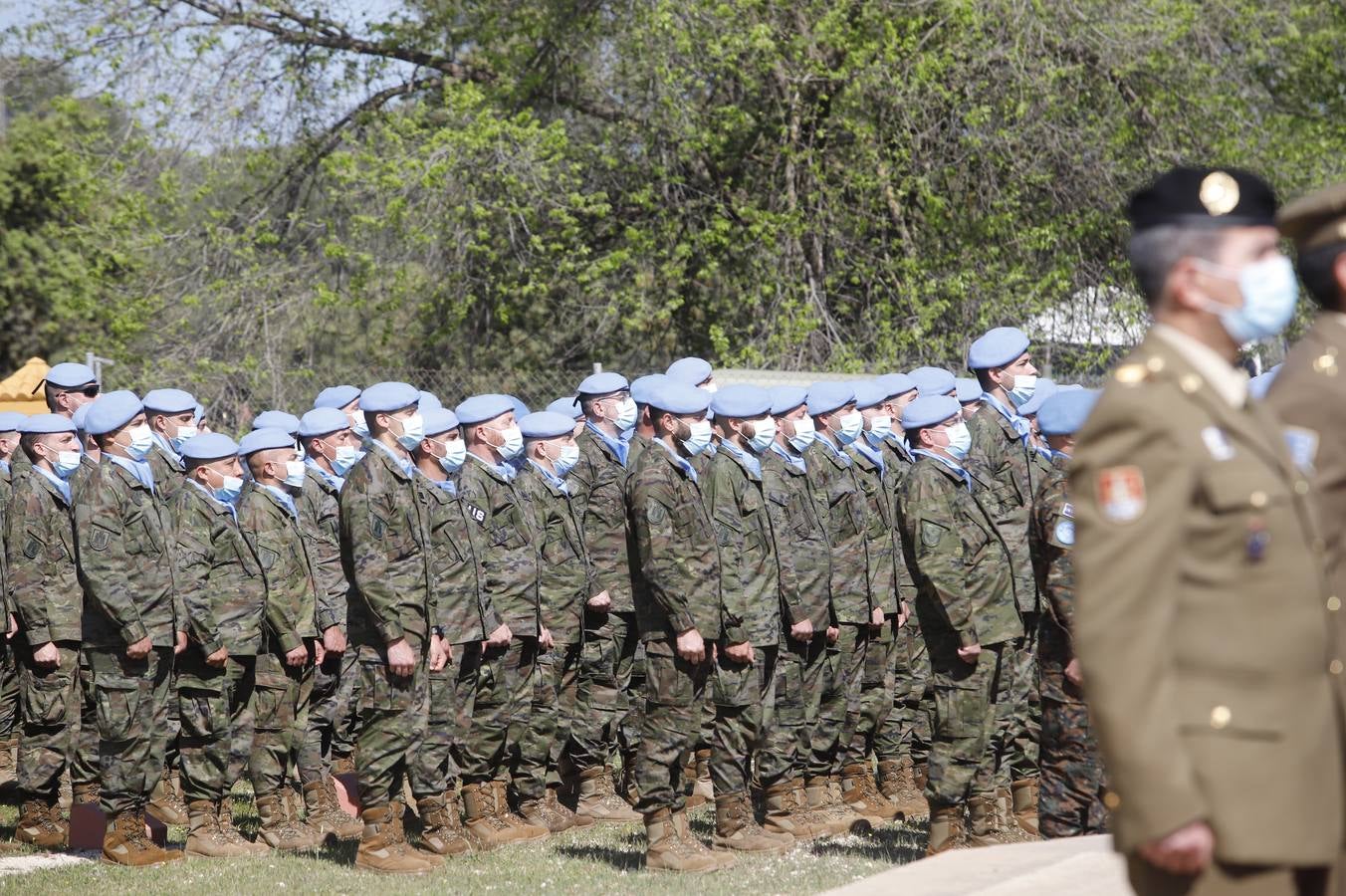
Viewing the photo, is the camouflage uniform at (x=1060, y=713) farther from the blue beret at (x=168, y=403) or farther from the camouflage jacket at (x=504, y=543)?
the blue beret at (x=168, y=403)

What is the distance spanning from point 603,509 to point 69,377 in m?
4.10

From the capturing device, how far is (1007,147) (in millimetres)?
18172

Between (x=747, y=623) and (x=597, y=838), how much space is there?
5.30ft

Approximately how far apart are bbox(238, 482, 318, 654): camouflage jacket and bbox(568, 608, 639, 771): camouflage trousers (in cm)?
170

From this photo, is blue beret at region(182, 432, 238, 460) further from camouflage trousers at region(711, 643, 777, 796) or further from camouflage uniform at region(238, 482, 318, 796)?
camouflage trousers at region(711, 643, 777, 796)

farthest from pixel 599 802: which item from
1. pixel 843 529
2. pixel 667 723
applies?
pixel 843 529

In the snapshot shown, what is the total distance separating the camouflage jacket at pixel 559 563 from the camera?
10.3 metres

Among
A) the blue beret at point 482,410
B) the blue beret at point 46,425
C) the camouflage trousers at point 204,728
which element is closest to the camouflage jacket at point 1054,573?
the blue beret at point 482,410

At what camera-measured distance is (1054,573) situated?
7.73m

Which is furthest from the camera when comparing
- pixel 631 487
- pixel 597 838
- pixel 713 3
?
pixel 713 3

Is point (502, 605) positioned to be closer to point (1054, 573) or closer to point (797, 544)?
point (797, 544)

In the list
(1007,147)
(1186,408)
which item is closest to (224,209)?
(1007,147)

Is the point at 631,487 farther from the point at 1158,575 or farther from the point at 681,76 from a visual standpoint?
the point at 681,76

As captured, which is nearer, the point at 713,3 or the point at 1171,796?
the point at 1171,796
